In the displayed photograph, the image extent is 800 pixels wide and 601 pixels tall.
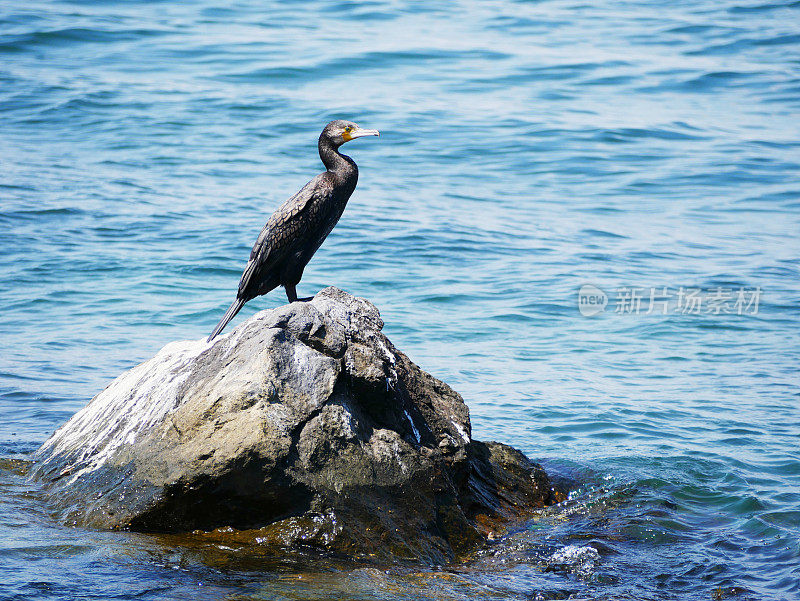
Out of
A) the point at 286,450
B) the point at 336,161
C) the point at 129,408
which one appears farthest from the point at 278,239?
the point at 286,450

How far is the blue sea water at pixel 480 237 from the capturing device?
15.5 ft

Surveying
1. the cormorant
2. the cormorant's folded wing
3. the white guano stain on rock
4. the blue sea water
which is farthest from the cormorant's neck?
the blue sea water

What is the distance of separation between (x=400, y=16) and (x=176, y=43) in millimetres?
5459

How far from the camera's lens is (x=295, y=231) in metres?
5.20

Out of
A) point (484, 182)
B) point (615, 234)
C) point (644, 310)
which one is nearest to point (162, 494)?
point (644, 310)

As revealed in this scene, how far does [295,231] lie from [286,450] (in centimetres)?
159

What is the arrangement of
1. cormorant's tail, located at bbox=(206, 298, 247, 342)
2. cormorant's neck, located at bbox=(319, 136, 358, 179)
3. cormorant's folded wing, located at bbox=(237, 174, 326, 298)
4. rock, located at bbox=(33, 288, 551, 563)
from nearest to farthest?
rock, located at bbox=(33, 288, 551, 563) → cormorant's tail, located at bbox=(206, 298, 247, 342) → cormorant's folded wing, located at bbox=(237, 174, 326, 298) → cormorant's neck, located at bbox=(319, 136, 358, 179)

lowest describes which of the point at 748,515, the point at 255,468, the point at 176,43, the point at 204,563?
the point at 748,515

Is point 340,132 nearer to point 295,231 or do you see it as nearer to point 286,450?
point 295,231

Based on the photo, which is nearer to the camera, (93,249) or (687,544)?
(687,544)

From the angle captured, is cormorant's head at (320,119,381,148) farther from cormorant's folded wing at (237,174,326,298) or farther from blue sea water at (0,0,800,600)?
blue sea water at (0,0,800,600)

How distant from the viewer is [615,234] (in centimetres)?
1159

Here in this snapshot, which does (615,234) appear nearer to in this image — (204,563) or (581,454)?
(581,454)

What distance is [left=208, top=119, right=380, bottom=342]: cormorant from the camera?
5176 millimetres
